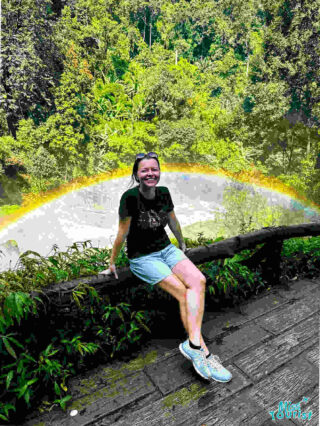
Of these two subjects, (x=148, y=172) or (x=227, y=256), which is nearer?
(x=148, y=172)

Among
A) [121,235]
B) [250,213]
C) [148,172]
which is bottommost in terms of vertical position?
[250,213]

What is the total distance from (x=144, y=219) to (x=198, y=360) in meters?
0.86

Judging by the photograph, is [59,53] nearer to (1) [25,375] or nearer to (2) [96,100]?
(2) [96,100]

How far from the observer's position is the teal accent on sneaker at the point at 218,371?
1.55 metres

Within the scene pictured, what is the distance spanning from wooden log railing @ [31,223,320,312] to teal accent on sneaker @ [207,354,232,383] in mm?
617

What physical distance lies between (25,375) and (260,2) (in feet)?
69.7

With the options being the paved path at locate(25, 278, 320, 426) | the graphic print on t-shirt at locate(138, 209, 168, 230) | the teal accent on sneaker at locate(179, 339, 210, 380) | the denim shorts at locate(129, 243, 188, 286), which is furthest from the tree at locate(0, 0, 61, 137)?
the teal accent on sneaker at locate(179, 339, 210, 380)

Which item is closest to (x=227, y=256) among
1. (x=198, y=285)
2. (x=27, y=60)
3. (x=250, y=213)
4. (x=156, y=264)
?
(x=198, y=285)

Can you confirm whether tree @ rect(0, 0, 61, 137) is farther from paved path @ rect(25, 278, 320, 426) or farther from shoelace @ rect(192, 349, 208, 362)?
shoelace @ rect(192, 349, 208, 362)

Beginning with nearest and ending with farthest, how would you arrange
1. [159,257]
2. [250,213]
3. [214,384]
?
[214,384] < [159,257] < [250,213]

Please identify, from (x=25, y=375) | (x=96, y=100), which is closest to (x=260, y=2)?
(x=96, y=100)

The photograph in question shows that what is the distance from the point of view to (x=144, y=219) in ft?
5.61

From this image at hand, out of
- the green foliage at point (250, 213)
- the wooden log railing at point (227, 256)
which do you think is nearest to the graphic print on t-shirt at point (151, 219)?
the wooden log railing at point (227, 256)

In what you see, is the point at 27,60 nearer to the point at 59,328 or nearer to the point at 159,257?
the point at 159,257
